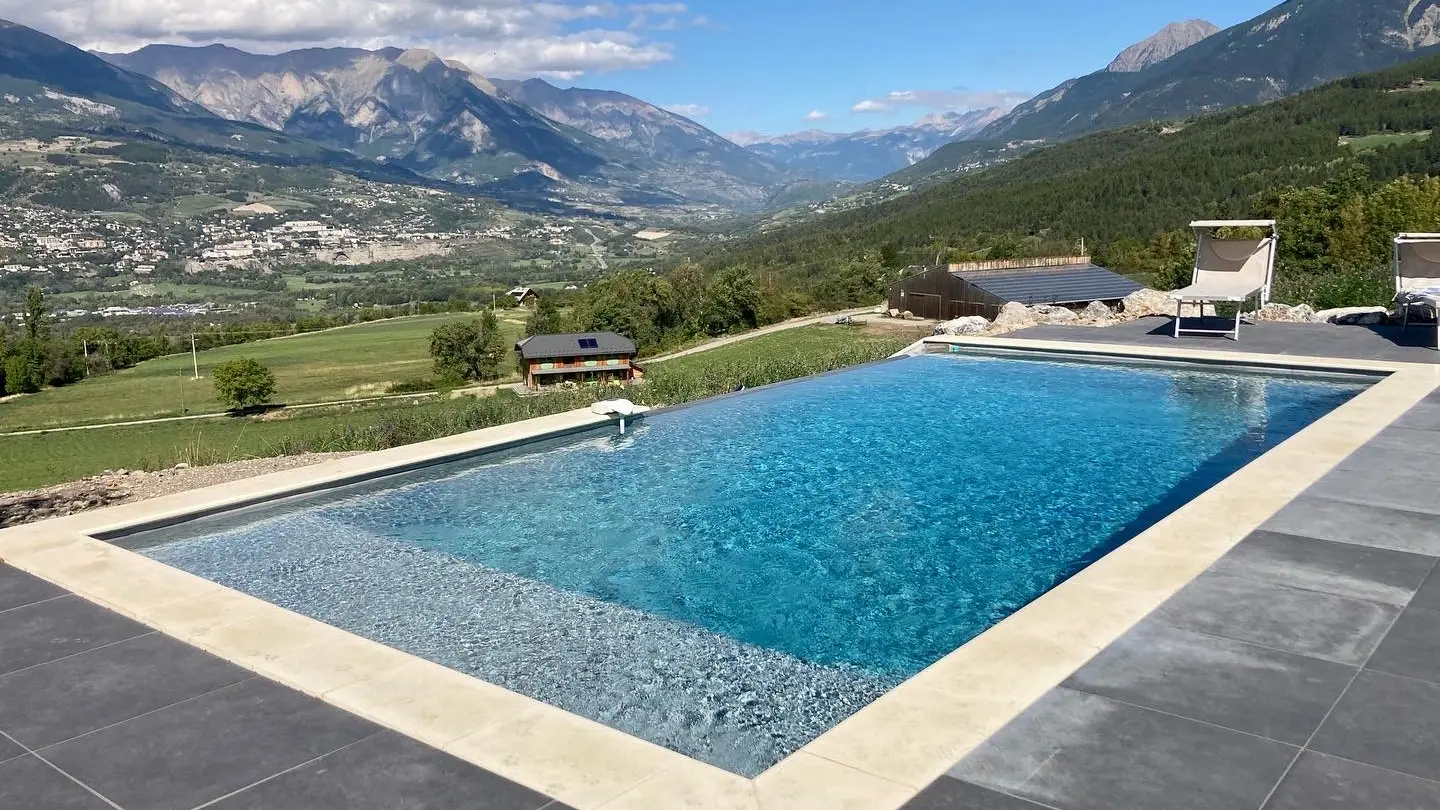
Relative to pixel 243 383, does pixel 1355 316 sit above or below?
above

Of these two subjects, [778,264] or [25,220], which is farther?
[25,220]

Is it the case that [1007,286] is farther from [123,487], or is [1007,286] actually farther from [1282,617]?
[1282,617]

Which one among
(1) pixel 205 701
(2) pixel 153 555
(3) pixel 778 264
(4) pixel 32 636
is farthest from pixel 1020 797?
(3) pixel 778 264

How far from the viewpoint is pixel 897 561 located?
6871 millimetres

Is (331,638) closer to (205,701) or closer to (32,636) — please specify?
(205,701)

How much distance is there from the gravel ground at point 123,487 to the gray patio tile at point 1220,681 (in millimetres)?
7264

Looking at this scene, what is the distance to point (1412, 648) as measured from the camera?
4059 millimetres

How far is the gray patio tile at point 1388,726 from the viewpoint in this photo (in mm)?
3212

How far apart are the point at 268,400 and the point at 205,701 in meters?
46.6

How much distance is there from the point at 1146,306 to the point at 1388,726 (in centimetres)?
1698

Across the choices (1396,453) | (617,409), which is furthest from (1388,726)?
(617,409)

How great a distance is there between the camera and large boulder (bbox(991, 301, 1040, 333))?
1772cm

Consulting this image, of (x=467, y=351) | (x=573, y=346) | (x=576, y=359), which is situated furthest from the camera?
(x=467, y=351)

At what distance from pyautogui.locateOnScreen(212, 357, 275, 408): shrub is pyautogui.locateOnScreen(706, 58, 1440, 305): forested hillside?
28.8m
